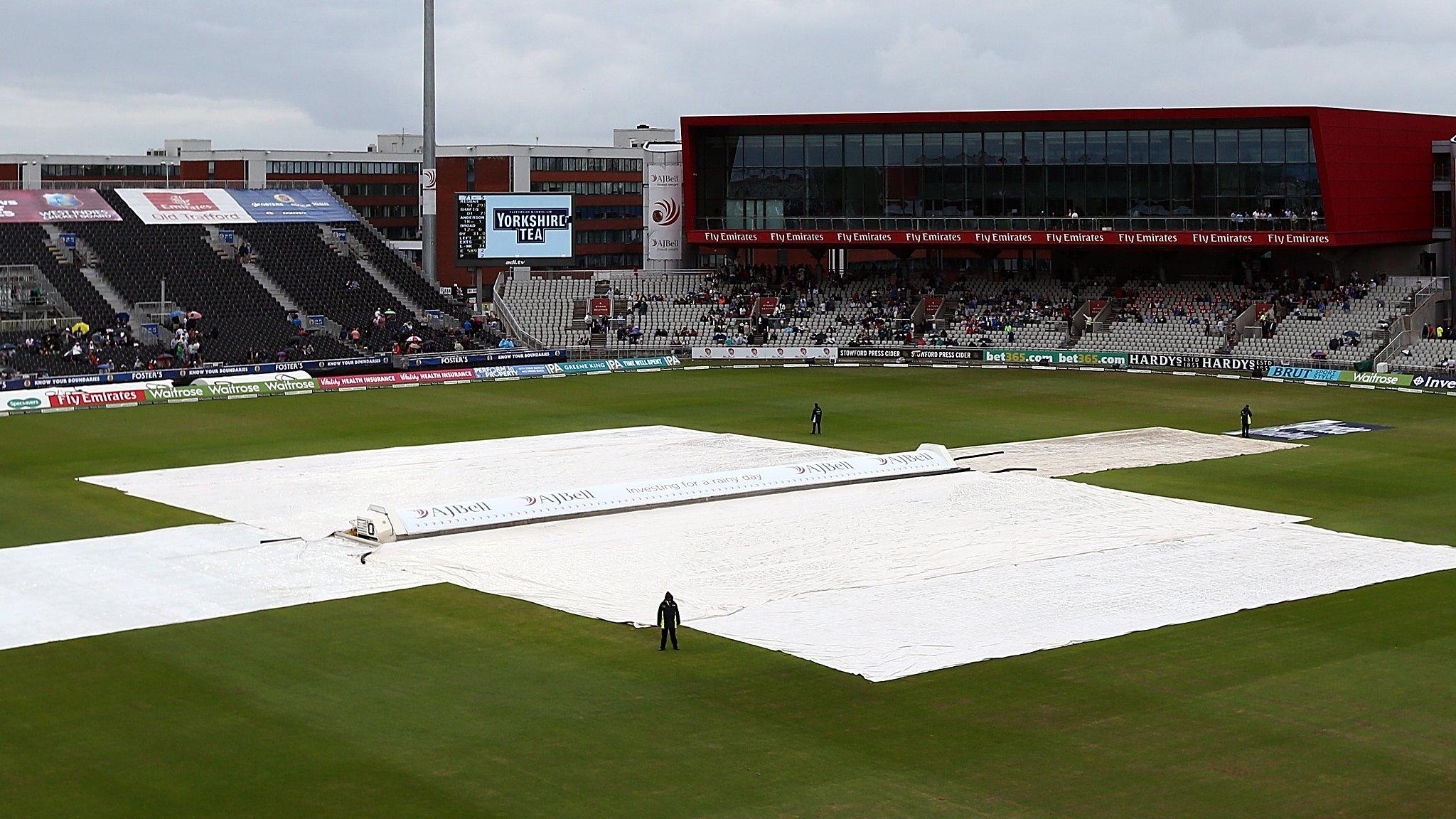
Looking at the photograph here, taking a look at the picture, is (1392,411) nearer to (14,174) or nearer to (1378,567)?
(1378,567)

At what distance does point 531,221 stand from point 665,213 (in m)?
8.48

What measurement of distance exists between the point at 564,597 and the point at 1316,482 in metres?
23.4

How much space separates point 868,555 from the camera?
112 feet

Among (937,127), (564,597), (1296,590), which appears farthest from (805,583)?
(937,127)

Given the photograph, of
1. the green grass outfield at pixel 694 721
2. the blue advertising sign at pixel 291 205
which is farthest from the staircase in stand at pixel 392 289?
the green grass outfield at pixel 694 721

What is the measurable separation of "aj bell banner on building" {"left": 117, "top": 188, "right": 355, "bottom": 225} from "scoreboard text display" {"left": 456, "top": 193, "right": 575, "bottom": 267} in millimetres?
10686

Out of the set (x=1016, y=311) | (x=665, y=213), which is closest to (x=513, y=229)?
(x=665, y=213)

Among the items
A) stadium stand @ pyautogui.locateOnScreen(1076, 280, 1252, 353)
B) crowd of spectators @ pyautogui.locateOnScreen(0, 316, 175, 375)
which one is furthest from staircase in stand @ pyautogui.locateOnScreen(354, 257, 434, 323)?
stadium stand @ pyautogui.locateOnScreen(1076, 280, 1252, 353)

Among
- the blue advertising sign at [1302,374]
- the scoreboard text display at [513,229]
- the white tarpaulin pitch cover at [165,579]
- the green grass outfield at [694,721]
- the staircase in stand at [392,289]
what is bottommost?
the green grass outfield at [694,721]

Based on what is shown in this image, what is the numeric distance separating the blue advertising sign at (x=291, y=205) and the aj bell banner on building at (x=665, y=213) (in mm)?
16676

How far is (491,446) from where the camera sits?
51406mm

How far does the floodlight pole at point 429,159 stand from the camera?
8312 centimetres

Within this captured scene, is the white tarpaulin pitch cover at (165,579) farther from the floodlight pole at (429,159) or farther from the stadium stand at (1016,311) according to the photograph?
the stadium stand at (1016,311)

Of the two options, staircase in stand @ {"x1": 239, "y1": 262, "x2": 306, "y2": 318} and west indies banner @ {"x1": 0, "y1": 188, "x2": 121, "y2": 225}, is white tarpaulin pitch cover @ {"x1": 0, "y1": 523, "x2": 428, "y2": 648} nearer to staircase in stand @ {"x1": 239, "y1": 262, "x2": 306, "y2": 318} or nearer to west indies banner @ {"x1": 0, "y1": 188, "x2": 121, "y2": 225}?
staircase in stand @ {"x1": 239, "y1": 262, "x2": 306, "y2": 318}
